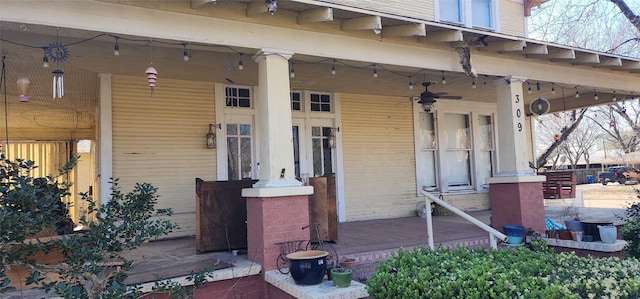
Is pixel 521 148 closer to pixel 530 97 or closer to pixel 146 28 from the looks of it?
pixel 530 97

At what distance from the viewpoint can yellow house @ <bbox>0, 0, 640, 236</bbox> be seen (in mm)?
4957

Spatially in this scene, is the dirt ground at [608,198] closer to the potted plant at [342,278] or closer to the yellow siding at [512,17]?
the yellow siding at [512,17]

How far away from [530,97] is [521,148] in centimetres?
399

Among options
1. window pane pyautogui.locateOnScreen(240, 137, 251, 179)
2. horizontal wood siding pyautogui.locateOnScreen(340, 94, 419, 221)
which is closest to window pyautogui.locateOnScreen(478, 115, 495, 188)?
horizontal wood siding pyautogui.locateOnScreen(340, 94, 419, 221)

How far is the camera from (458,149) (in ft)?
33.8

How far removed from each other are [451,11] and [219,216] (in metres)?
5.85

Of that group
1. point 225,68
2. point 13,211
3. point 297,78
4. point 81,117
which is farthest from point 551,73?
point 81,117

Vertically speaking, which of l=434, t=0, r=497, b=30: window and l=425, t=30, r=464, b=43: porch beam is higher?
l=434, t=0, r=497, b=30: window

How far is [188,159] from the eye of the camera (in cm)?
729

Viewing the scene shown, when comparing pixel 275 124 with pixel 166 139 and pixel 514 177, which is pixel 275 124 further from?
pixel 514 177

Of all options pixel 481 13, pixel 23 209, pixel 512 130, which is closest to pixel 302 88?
pixel 512 130

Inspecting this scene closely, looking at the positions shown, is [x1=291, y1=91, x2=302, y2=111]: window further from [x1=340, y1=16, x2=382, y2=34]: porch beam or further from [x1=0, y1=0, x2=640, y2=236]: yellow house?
[x1=340, y1=16, x2=382, y2=34]: porch beam

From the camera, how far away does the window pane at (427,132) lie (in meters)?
9.90

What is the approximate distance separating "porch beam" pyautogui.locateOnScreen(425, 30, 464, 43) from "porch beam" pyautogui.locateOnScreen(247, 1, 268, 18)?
8.34 ft
